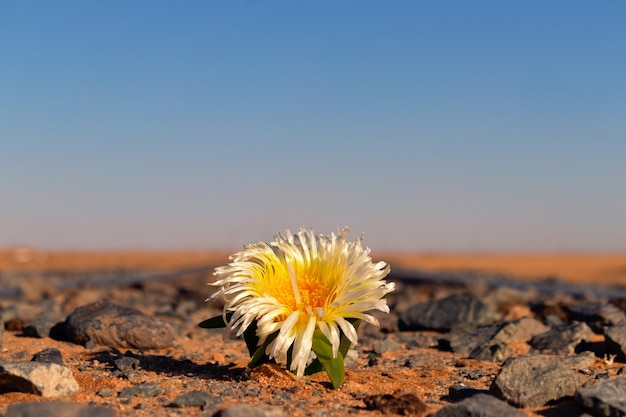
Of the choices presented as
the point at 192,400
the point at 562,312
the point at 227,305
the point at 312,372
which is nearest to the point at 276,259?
the point at 227,305

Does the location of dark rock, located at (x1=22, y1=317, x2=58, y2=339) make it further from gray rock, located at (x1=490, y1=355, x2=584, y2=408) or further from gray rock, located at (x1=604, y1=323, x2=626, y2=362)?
gray rock, located at (x1=604, y1=323, x2=626, y2=362)

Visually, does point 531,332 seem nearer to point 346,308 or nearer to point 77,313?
point 346,308

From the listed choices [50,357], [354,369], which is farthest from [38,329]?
[354,369]

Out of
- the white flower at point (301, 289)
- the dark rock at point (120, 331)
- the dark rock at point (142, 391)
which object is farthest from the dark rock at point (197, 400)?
the dark rock at point (120, 331)

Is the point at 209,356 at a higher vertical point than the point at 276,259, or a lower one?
lower

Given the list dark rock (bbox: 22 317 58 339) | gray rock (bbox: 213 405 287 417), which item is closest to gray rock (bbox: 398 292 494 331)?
dark rock (bbox: 22 317 58 339)

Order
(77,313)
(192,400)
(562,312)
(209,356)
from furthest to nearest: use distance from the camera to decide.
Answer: (562,312)
(77,313)
(209,356)
(192,400)

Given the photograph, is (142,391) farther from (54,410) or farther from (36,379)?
(54,410)
